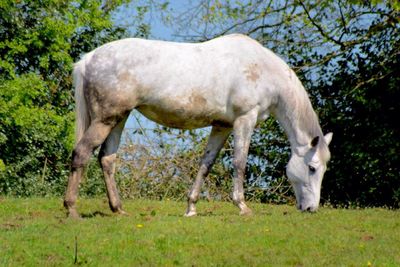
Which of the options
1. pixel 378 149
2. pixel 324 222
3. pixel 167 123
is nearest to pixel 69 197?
pixel 167 123

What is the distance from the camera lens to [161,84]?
1025 centimetres

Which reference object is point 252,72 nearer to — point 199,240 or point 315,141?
point 315,141

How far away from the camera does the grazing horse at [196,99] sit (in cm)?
1017

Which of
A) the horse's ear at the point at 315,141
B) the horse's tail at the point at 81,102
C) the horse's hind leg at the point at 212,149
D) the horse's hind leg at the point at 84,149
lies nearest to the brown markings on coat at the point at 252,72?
the horse's hind leg at the point at 212,149

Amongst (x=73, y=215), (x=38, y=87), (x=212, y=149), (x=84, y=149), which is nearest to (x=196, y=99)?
(x=212, y=149)

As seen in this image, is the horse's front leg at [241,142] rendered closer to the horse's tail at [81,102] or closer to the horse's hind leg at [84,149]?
the horse's hind leg at [84,149]

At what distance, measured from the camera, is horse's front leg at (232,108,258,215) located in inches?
422

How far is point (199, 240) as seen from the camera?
855 cm

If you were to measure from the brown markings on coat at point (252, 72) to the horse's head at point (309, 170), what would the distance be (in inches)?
50.2

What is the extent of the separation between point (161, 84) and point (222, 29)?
26.1ft

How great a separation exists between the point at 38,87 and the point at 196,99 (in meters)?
7.55

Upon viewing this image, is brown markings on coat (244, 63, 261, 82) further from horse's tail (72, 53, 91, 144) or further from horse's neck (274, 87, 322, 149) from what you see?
horse's tail (72, 53, 91, 144)

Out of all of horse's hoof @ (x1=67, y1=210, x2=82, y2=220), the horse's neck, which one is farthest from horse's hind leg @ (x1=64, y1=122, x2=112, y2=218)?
the horse's neck

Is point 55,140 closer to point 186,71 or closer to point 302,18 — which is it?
point 302,18
